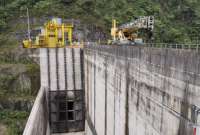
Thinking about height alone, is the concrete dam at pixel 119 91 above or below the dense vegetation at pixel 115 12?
below

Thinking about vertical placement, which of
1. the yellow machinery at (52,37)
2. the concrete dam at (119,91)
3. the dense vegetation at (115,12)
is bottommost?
the concrete dam at (119,91)

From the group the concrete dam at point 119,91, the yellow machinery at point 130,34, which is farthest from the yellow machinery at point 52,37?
the yellow machinery at point 130,34

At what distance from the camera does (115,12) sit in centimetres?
4547

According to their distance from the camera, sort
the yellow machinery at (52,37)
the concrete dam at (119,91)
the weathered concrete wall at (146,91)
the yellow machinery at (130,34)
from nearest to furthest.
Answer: the weathered concrete wall at (146,91) < the concrete dam at (119,91) < the yellow machinery at (130,34) < the yellow machinery at (52,37)

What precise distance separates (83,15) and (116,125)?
1153 inches

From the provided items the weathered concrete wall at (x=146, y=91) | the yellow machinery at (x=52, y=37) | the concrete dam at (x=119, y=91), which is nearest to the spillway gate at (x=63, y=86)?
the concrete dam at (x=119, y=91)

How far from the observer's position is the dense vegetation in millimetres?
42781

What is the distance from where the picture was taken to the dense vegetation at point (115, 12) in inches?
1684

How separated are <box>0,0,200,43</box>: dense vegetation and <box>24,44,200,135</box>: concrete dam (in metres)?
15.5

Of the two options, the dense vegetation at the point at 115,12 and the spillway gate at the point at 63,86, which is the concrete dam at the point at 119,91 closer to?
the spillway gate at the point at 63,86

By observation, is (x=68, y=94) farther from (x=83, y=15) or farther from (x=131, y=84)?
(x=83, y=15)

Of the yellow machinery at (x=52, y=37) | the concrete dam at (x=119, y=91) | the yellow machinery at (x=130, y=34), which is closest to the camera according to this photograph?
the concrete dam at (x=119, y=91)

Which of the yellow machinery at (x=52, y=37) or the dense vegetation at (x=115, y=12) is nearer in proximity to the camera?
the yellow machinery at (x=52, y=37)

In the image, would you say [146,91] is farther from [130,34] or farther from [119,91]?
[130,34]
